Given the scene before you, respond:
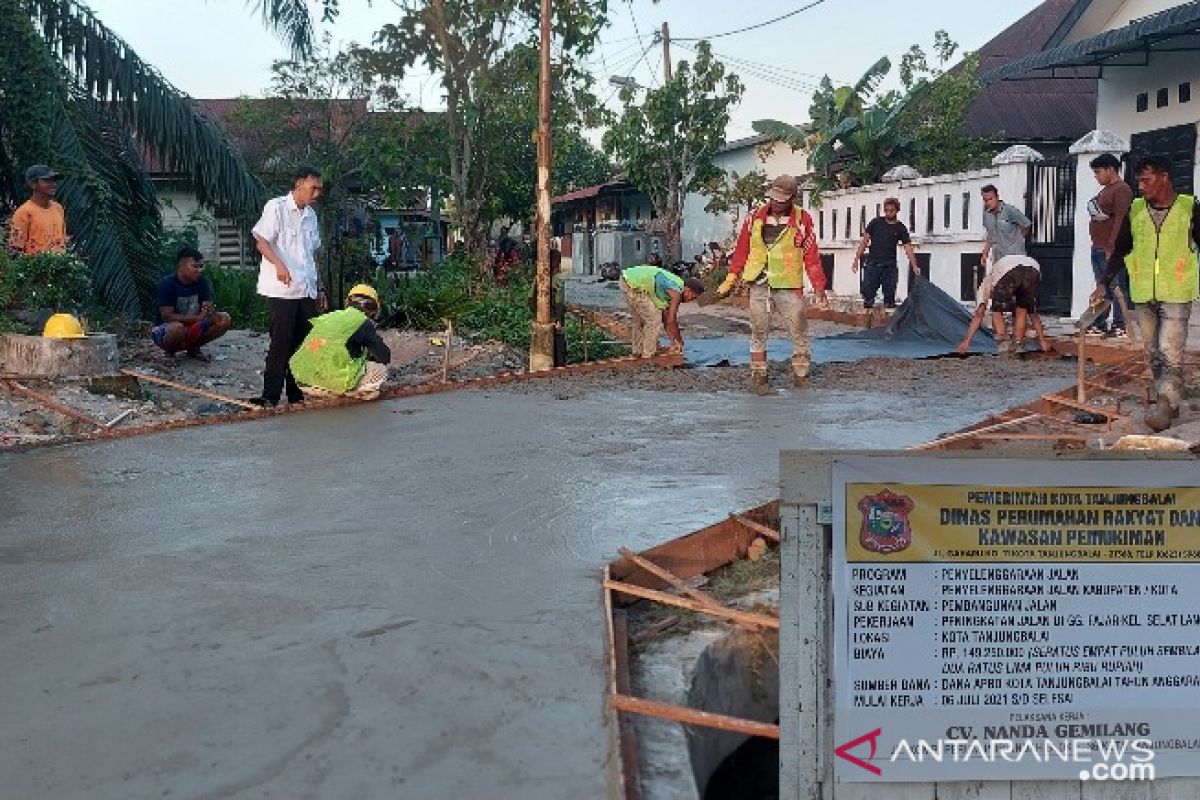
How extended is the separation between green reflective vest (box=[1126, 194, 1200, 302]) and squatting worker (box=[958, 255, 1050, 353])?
12.1 feet

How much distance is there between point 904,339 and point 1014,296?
1.70 metres

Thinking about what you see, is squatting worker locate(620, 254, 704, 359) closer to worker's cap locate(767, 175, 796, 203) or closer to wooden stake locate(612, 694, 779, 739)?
worker's cap locate(767, 175, 796, 203)

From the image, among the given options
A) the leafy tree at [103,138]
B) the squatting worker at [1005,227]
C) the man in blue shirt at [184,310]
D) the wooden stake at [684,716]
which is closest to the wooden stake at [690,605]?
the wooden stake at [684,716]

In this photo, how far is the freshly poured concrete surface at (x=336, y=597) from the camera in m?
2.84

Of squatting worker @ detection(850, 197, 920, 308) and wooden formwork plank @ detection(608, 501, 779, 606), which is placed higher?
squatting worker @ detection(850, 197, 920, 308)

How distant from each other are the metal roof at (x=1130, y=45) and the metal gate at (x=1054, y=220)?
1.38m

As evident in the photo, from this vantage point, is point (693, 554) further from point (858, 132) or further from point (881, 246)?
point (858, 132)

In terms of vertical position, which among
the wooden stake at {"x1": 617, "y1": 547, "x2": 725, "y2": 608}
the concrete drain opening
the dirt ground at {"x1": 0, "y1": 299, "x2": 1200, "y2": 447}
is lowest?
the concrete drain opening

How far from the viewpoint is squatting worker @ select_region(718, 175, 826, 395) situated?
936 cm

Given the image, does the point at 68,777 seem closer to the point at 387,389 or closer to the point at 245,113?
the point at 387,389

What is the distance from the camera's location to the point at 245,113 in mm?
18406

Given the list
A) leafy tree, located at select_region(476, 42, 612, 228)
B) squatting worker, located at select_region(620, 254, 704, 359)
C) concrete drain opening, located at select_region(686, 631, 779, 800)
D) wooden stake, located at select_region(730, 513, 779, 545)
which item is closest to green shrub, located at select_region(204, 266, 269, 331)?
leafy tree, located at select_region(476, 42, 612, 228)

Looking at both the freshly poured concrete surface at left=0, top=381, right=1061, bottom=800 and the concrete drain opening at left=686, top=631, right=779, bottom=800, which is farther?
the concrete drain opening at left=686, top=631, right=779, bottom=800

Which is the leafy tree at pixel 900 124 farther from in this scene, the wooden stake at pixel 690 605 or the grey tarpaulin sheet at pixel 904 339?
the wooden stake at pixel 690 605
